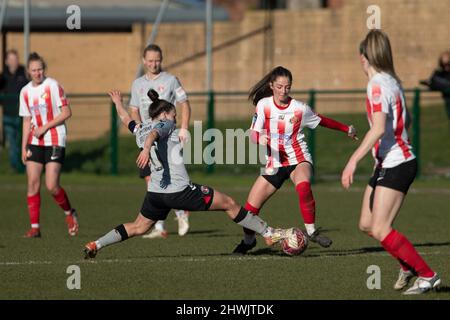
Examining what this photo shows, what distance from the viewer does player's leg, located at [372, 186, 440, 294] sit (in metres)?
8.63

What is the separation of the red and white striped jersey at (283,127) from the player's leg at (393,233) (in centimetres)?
289

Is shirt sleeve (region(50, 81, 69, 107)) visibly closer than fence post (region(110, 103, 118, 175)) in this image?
Yes

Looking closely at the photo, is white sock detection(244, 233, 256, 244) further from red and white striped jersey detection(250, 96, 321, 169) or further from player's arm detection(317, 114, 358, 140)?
player's arm detection(317, 114, 358, 140)

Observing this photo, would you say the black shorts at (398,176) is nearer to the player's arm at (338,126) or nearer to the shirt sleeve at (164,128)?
the shirt sleeve at (164,128)

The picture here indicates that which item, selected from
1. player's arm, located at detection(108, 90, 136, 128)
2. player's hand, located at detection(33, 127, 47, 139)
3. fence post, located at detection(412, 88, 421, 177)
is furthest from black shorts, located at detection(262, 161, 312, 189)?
fence post, located at detection(412, 88, 421, 177)

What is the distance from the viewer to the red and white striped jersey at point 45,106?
13203 millimetres

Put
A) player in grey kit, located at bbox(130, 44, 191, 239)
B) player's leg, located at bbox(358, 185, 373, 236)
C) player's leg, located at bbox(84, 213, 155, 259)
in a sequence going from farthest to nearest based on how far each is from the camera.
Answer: player in grey kit, located at bbox(130, 44, 191, 239) → player's leg, located at bbox(84, 213, 155, 259) → player's leg, located at bbox(358, 185, 373, 236)

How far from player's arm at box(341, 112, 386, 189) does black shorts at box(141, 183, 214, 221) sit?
7.83 ft

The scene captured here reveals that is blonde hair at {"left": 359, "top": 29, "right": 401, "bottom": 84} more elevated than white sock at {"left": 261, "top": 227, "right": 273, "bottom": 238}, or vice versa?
blonde hair at {"left": 359, "top": 29, "right": 401, "bottom": 84}

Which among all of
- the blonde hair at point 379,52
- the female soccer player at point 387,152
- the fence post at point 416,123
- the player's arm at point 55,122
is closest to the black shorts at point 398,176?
the female soccer player at point 387,152

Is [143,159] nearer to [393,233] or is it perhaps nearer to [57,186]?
[393,233]

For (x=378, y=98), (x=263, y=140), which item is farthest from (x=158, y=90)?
(x=378, y=98)

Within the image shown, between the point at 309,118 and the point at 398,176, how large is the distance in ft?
9.89
